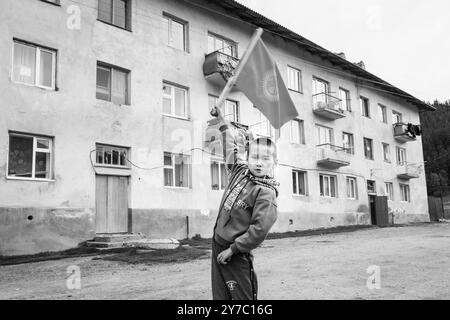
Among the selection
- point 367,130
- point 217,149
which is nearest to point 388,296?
point 217,149

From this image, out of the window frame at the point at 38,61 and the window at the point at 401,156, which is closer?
the window frame at the point at 38,61

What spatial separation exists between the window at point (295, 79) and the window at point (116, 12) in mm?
10724

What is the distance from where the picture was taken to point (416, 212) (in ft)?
116

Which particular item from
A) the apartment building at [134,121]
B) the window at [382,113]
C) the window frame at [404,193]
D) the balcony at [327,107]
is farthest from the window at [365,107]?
the window frame at [404,193]

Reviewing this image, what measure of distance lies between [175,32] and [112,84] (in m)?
4.34

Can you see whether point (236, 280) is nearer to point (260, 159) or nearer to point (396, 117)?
point (260, 159)

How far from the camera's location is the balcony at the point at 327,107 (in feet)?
85.1

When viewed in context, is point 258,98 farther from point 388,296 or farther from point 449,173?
point 449,173

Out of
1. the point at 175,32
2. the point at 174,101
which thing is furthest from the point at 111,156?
the point at 175,32

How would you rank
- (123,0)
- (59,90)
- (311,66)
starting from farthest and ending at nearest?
1. (311,66)
2. (123,0)
3. (59,90)

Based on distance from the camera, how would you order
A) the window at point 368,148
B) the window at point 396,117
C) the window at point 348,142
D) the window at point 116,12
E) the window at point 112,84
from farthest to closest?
the window at point 396,117
the window at point 368,148
the window at point 348,142
the window at point 116,12
the window at point 112,84

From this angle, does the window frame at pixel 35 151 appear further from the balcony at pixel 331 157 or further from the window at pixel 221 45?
the balcony at pixel 331 157
